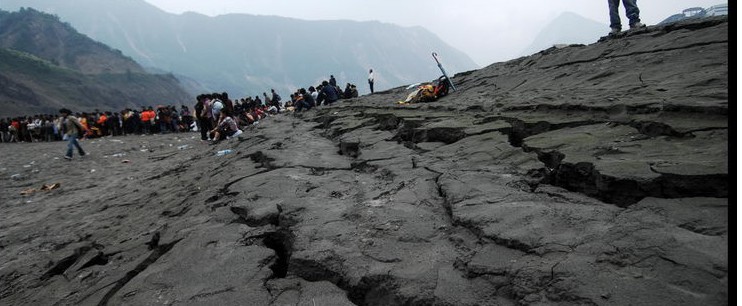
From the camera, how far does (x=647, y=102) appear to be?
441cm

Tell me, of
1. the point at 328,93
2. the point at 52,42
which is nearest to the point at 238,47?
the point at 52,42

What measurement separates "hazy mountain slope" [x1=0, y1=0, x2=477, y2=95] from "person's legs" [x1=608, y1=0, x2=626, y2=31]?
11735cm

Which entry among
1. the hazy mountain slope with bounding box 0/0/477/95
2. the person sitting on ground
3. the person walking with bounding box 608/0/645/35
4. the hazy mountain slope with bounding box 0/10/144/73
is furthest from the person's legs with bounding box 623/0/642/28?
the hazy mountain slope with bounding box 0/0/477/95

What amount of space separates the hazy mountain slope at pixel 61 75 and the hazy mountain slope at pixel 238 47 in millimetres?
42849

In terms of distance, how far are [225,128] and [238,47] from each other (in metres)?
159

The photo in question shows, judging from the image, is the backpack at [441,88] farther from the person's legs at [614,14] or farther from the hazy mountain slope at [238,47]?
the hazy mountain slope at [238,47]

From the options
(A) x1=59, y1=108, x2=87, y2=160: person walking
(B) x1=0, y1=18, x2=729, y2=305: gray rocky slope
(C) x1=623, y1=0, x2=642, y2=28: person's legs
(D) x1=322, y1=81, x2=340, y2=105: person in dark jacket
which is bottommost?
(B) x1=0, y1=18, x2=729, y2=305: gray rocky slope

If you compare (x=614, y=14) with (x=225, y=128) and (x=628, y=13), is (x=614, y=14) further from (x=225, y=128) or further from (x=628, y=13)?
(x=225, y=128)

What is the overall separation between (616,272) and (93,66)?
88.9 m

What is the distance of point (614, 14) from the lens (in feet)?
32.8

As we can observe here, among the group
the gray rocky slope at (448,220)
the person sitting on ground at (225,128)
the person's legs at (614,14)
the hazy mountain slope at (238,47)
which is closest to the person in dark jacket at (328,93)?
the person sitting on ground at (225,128)

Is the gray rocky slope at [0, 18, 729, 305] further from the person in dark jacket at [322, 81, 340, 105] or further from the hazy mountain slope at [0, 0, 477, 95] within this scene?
the hazy mountain slope at [0, 0, 477, 95]

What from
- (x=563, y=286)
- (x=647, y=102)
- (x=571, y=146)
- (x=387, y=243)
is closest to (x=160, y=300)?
(x=387, y=243)

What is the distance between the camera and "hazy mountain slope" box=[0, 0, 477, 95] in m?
138
